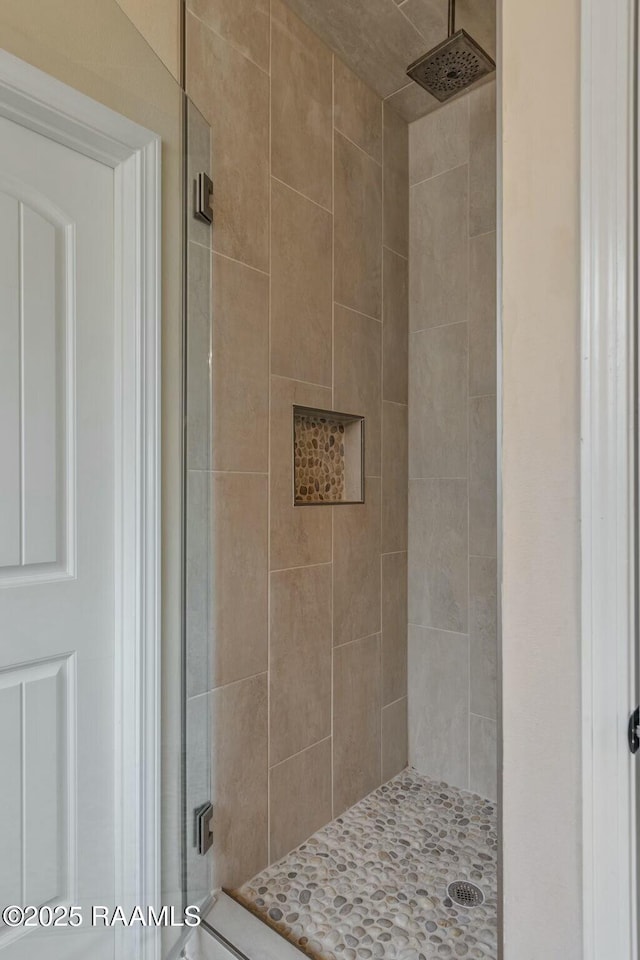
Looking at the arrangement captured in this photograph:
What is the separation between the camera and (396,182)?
73.9 inches

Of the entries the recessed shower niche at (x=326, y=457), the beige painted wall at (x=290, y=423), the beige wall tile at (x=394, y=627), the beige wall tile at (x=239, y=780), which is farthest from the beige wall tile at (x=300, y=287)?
the beige wall tile at (x=239, y=780)

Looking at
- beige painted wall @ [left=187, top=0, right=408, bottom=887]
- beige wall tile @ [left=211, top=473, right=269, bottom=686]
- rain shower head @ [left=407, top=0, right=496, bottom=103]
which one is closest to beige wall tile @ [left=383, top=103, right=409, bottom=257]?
beige painted wall @ [left=187, top=0, right=408, bottom=887]

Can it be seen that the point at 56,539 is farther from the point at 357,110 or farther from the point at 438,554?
the point at 357,110

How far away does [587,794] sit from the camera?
66cm

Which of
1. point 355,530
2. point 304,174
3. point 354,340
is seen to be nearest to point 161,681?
point 355,530

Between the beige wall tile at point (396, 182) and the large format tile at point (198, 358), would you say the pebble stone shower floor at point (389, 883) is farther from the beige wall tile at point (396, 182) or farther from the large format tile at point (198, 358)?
the beige wall tile at point (396, 182)

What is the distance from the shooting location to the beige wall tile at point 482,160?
1730 millimetres

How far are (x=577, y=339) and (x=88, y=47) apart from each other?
1.03 m

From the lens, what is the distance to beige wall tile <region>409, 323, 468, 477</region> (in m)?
1.81

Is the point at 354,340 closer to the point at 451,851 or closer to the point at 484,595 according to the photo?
the point at 484,595

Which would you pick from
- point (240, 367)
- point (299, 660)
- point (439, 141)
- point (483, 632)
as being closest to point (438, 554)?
point (483, 632)

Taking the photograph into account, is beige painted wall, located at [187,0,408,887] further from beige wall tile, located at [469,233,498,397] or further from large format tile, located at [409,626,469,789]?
beige wall tile, located at [469,233,498,397]

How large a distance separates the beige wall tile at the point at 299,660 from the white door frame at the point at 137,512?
1.25 ft

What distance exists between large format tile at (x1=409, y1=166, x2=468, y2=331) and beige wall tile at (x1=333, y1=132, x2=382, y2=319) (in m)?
0.18
